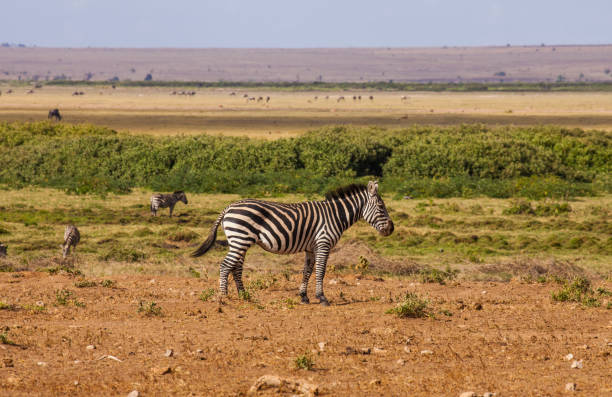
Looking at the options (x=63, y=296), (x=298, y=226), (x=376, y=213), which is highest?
(x=376, y=213)

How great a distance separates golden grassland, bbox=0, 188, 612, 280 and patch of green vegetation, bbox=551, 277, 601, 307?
2543mm

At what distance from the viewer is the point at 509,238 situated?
70.8ft

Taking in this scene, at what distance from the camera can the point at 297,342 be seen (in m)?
9.73

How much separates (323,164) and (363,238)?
1198cm

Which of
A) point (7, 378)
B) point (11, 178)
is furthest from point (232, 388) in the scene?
point (11, 178)

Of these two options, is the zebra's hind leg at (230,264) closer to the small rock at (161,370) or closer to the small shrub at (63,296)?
the small shrub at (63,296)

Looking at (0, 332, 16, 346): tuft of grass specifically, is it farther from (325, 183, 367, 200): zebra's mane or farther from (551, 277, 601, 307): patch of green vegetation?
(551, 277, 601, 307): patch of green vegetation

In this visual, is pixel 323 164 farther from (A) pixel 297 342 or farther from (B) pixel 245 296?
(A) pixel 297 342

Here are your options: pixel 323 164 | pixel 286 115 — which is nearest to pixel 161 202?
pixel 323 164

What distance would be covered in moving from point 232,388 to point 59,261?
10.2m

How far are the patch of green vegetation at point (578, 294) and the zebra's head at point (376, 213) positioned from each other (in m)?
2.68

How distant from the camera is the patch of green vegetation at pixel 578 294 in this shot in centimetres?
1218

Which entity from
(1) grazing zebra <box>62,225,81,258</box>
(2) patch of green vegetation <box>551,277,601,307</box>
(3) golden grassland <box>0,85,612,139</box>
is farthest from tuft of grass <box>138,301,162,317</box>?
(3) golden grassland <box>0,85,612,139</box>

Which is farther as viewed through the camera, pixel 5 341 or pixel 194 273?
pixel 194 273
